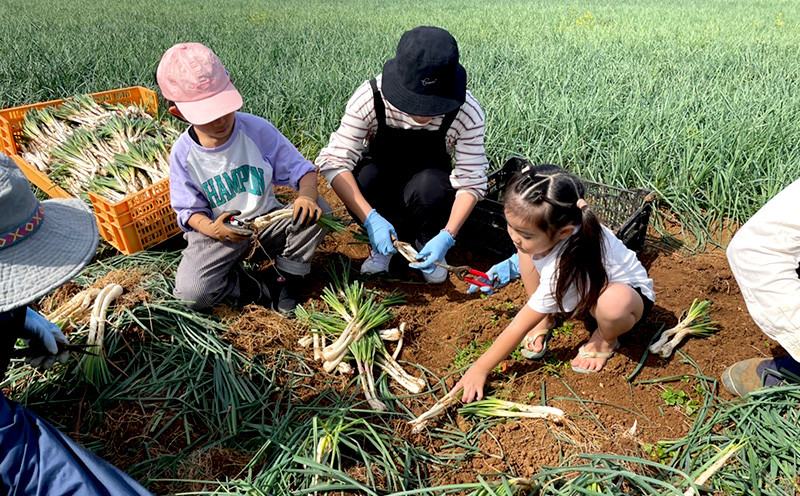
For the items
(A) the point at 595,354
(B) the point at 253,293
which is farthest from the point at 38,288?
(A) the point at 595,354

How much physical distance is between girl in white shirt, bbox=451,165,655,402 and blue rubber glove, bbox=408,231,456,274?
436 millimetres

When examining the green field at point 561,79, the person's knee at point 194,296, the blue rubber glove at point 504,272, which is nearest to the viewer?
the person's knee at point 194,296

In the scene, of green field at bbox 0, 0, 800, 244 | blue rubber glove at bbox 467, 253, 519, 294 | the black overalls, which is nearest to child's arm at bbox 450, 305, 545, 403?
blue rubber glove at bbox 467, 253, 519, 294

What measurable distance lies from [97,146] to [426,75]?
2141 mm

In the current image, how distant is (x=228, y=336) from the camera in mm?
2043

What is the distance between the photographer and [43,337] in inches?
63.6

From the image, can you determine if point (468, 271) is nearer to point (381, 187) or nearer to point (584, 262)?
Result: point (584, 262)

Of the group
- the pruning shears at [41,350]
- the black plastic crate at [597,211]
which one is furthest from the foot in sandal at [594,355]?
the pruning shears at [41,350]

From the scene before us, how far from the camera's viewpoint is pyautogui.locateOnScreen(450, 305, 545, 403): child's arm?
1671 millimetres

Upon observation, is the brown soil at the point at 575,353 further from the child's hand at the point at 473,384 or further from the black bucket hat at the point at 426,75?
the black bucket hat at the point at 426,75

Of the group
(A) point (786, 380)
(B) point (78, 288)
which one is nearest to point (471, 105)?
(A) point (786, 380)

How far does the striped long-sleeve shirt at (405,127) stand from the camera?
2.28m

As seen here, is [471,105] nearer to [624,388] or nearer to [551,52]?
[624,388]

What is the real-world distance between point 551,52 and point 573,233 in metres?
4.72
